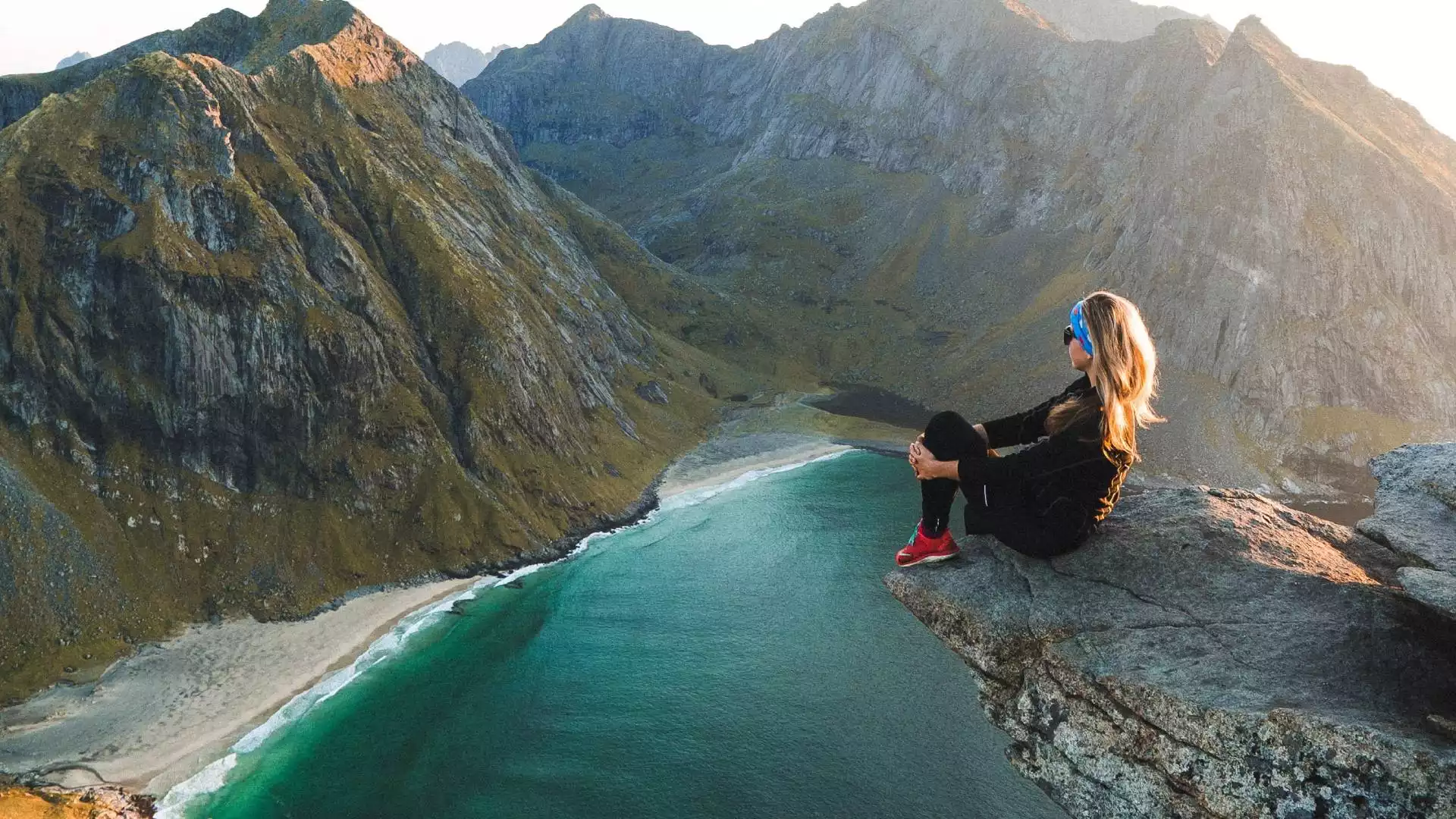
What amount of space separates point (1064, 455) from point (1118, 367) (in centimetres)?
141

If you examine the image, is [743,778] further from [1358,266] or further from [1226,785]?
[1358,266]

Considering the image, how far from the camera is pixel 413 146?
5251 inches

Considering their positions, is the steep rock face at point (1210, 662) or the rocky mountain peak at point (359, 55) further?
the rocky mountain peak at point (359, 55)

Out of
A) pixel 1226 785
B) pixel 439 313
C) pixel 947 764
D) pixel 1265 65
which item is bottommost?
pixel 947 764

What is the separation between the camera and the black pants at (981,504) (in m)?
11.3

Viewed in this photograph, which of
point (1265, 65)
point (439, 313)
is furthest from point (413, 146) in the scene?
point (1265, 65)

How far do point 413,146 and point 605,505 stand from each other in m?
76.6

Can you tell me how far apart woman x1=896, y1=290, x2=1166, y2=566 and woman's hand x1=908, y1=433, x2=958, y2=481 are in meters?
0.02

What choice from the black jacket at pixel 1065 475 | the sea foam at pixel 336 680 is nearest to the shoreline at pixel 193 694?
the sea foam at pixel 336 680

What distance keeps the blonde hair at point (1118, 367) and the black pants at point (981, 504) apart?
5.24ft

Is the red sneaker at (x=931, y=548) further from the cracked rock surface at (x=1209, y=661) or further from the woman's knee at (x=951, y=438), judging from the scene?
the woman's knee at (x=951, y=438)

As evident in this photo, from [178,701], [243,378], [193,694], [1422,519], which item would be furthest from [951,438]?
[243,378]

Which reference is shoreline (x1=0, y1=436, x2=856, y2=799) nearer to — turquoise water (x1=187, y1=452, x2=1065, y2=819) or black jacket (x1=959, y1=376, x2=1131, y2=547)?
turquoise water (x1=187, y1=452, x2=1065, y2=819)

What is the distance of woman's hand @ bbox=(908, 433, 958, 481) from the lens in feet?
37.1
